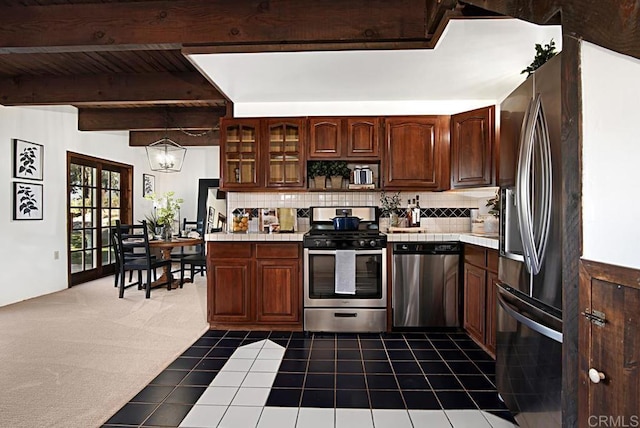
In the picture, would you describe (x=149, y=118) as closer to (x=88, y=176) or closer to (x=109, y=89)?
(x=109, y=89)

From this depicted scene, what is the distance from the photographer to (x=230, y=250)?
3900mm

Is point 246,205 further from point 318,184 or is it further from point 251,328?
point 251,328

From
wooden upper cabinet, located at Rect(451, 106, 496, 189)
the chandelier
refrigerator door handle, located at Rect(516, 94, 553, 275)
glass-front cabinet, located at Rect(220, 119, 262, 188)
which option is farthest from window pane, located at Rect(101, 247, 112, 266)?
refrigerator door handle, located at Rect(516, 94, 553, 275)

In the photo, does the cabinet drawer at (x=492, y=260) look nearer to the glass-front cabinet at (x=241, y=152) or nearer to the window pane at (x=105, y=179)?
the glass-front cabinet at (x=241, y=152)

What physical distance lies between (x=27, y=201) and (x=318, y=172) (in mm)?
3842

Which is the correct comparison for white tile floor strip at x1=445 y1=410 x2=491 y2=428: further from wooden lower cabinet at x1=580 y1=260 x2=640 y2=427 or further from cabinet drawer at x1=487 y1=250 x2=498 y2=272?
cabinet drawer at x1=487 y1=250 x2=498 y2=272

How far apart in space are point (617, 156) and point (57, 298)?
6020 mm

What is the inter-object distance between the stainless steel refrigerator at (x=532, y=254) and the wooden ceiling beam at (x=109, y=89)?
3.41 meters

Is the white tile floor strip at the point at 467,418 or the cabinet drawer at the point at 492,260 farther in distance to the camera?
the cabinet drawer at the point at 492,260

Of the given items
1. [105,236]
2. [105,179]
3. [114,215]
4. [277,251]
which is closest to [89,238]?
[105,236]

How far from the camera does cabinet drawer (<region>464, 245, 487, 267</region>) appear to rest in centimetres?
326

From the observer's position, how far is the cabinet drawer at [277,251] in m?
3.85

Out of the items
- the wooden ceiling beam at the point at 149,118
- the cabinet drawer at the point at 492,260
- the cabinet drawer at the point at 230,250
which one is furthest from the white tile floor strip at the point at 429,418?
the wooden ceiling beam at the point at 149,118

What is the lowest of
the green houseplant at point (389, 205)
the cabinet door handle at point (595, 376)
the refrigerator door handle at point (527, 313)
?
the cabinet door handle at point (595, 376)
